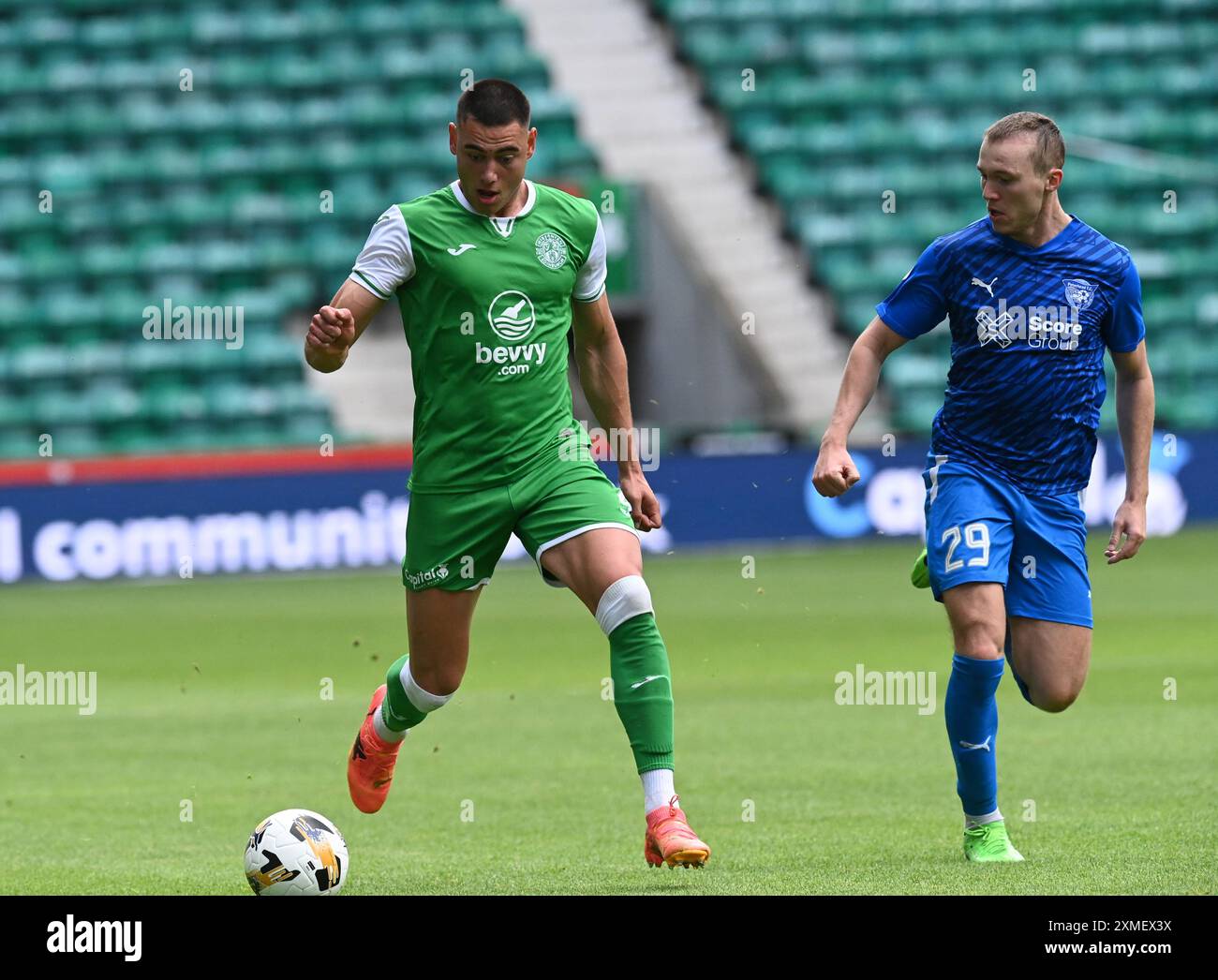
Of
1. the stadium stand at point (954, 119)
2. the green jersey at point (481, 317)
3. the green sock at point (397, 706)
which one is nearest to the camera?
the green jersey at point (481, 317)

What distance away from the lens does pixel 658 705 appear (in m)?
6.64

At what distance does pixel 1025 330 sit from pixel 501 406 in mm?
1722

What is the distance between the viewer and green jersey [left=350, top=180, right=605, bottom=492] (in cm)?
684

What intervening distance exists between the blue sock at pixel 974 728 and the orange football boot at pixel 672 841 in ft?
3.23

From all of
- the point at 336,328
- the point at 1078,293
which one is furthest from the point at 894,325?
the point at 336,328

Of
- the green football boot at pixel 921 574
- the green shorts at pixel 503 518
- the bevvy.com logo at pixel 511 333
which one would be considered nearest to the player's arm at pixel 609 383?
the green shorts at pixel 503 518

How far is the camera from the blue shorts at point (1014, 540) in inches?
268

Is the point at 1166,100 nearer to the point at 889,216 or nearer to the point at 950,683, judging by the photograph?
the point at 889,216

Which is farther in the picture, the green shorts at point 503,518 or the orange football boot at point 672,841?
the green shorts at point 503,518

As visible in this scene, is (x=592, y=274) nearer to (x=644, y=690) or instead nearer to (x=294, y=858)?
(x=644, y=690)

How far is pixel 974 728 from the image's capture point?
6.88m

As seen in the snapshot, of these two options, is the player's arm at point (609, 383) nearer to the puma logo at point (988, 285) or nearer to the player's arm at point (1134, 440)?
the puma logo at point (988, 285)
